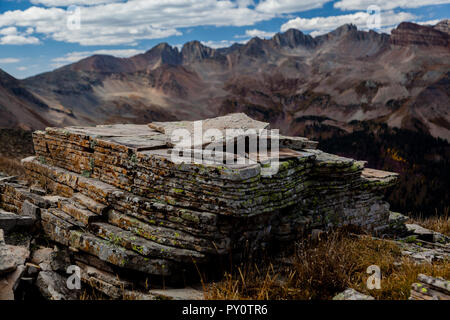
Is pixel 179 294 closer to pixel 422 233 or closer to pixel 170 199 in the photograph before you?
pixel 170 199

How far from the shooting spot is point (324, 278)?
267 inches

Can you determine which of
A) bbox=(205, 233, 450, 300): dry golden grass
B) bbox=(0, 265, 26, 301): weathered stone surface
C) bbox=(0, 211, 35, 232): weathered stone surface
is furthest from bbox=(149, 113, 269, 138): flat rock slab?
bbox=(0, 265, 26, 301): weathered stone surface

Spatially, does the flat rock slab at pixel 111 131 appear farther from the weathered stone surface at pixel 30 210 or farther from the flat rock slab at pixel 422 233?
the flat rock slab at pixel 422 233

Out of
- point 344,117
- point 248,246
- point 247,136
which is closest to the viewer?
point 248,246

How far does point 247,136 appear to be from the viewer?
958 centimetres

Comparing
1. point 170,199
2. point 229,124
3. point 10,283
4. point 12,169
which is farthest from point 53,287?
point 12,169

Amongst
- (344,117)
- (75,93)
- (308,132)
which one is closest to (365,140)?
(308,132)

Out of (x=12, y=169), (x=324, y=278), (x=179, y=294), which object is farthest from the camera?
(x=12, y=169)

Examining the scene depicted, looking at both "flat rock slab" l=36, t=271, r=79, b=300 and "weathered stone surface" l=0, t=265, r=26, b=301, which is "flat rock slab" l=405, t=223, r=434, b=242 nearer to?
"flat rock slab" l=36, t=271, r=79, b=300

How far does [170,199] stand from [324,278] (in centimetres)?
359

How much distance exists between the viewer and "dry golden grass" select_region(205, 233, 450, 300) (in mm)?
6418

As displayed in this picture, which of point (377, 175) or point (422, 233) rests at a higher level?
point (377, 175)

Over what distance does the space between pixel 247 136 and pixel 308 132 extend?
525 ft

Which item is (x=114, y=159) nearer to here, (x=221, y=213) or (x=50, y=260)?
(x=50, y=260)
